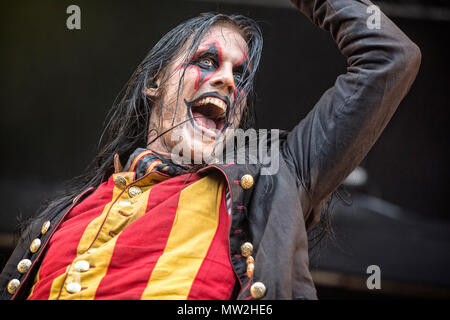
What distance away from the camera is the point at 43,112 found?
3514 millimetres

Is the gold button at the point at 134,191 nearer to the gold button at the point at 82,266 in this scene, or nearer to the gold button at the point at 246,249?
the gold button at the point at 82,266

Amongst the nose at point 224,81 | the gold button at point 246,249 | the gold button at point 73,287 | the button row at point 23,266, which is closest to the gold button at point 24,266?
the button row at point 23,266

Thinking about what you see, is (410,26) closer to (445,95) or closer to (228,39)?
(445,95)

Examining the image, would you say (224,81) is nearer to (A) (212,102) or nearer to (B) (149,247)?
(A) (212,102)

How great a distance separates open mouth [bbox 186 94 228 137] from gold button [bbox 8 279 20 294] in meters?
0.65

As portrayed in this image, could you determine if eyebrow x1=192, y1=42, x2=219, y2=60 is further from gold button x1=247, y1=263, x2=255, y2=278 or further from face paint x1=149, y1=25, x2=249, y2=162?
gold button x1=247, y1=263, x2=255, y2=278

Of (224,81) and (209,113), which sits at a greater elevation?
(224,81)

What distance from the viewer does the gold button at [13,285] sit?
1.54 metres

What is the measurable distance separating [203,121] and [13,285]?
2.31ft

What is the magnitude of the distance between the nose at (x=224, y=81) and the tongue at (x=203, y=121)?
98 millimetres

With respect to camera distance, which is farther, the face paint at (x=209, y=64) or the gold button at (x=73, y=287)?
the face paint at (x=209, y=64)

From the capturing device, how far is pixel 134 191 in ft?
5.17

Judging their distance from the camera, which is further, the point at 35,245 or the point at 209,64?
the point at 209,64

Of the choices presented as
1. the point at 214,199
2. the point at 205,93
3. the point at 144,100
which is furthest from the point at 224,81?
the point at 214,199
